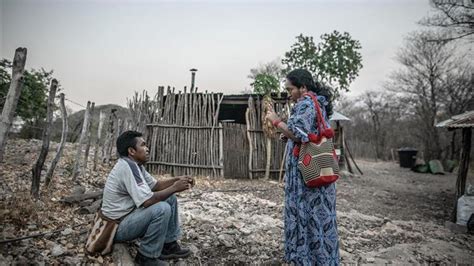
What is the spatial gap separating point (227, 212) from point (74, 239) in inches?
88.5

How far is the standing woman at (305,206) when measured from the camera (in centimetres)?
227

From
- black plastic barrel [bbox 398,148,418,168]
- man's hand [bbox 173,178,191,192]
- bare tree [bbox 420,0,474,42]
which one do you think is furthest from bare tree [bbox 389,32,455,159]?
man's hand [bbox 173,178,191,192]

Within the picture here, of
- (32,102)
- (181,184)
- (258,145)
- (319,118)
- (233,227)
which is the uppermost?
(32,102)

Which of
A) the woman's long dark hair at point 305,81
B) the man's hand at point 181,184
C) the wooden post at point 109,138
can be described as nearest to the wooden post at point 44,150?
the man's hand at point 181,184

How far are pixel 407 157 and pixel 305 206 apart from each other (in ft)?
56.4

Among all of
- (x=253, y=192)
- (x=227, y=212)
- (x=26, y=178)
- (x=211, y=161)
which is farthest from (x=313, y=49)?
(x=26, y=178)

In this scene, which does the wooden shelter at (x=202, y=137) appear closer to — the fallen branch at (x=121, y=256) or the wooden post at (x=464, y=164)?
the wooden post at (x=464, y=164)

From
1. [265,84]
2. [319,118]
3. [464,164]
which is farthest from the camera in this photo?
[265,84]

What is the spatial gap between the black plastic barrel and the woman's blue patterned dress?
1686 centimetres

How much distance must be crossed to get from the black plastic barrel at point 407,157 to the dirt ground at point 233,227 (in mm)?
10885

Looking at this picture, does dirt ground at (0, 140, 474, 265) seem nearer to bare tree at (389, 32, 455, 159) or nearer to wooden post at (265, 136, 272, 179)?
wooden post at (265, 136, 272, 179)

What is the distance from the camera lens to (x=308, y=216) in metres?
2.31

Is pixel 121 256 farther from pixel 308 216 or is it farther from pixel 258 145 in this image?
pixel 258 145

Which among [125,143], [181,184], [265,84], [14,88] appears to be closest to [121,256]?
[181,184]
